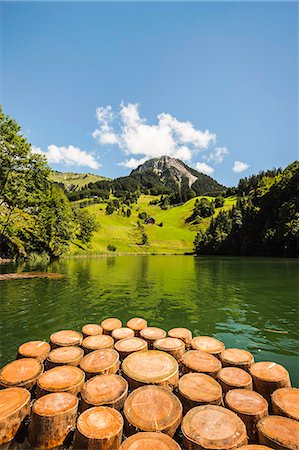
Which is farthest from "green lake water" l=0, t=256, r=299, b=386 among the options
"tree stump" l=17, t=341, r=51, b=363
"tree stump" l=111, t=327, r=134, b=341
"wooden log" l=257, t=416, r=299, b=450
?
"wooden log" l=257, t=416, r=299, b=450

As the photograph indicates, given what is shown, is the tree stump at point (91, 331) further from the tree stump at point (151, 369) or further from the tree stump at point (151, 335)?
the tree stump at point (151, 369)

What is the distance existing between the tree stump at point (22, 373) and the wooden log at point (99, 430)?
2054 millimetres

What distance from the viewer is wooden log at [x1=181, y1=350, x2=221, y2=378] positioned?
625cm

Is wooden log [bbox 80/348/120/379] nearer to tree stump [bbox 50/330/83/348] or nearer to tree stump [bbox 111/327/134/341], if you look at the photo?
tree stump [bbox 50/330/83/348]

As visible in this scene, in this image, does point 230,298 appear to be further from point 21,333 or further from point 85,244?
point 85,244

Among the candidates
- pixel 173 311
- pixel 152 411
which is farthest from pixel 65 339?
pixel 173 311

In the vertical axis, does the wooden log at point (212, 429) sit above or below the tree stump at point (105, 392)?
above

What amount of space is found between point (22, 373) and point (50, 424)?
2028 mm

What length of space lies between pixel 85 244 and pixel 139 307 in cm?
8806

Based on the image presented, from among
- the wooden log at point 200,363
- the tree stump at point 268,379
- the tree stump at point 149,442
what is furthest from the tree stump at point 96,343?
the tree stump at point 268,379

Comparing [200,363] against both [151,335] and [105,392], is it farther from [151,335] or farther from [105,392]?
[105,392]

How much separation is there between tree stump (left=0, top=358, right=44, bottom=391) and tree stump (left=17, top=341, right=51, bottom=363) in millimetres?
416

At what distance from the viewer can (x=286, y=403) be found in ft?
16.4

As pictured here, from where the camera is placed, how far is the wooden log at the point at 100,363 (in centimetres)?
616
